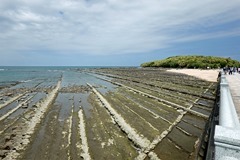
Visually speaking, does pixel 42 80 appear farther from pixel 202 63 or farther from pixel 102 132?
pixel 202 63

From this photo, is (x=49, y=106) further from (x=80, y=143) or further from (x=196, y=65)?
(x=196, y=65)

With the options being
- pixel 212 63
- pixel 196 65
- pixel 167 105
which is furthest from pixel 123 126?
pixel 212 63

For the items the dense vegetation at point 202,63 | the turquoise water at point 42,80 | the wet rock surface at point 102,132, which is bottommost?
the turquoise water at point 42,80

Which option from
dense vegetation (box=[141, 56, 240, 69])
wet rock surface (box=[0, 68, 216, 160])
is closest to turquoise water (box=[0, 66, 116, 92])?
wet rock surface (box=[0, 68, 216, 160])

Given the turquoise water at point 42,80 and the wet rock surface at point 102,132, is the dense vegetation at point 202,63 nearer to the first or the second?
the turquoise water at point 42,80

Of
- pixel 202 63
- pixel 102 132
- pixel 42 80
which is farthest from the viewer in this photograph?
pixel 202 63

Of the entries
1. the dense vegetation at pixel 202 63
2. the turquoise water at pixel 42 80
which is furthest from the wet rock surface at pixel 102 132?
the dense vegetation at pixel 202 63

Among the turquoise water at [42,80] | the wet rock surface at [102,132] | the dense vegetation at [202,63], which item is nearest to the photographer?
the wet rock surface at [102,132]

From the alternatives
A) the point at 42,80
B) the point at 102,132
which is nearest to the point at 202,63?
the point at 42,80

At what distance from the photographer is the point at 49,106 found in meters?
18.3

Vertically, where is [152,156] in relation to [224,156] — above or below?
below

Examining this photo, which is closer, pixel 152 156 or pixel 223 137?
pixel 223 137

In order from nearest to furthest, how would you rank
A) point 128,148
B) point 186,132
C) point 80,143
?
1. point 128,148
2. point 80,143
3. point 186,132

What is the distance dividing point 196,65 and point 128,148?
329 ft
